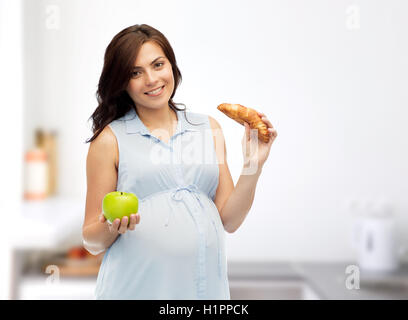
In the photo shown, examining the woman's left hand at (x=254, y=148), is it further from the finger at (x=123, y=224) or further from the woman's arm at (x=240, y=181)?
the finger at (x=123, y=224)

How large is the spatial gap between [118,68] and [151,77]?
47 mm

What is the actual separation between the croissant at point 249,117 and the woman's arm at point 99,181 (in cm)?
17

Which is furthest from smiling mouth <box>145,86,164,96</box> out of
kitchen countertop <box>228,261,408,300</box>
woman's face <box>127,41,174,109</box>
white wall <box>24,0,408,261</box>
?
kitchen countertop <box>228,261,408,300</box>

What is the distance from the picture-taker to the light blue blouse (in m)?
0.75

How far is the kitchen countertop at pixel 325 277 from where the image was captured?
1.35 meters

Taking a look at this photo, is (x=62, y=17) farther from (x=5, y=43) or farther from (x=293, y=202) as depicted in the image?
(x=293, y=202)

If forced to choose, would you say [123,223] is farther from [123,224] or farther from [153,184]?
[153,184]

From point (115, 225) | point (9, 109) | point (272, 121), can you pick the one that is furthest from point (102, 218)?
point (9, 109)

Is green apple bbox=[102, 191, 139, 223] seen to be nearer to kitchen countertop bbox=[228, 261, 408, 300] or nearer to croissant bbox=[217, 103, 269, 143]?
croissant bbox=[217, 103, 269, 143]

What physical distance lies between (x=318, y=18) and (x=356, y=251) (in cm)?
71

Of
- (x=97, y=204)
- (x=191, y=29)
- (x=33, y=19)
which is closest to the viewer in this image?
(x=97, y=204)

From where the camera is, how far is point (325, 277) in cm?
142

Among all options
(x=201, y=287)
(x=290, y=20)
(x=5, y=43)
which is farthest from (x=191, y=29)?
(x=5, y=43)

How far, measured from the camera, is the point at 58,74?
1147 mm
